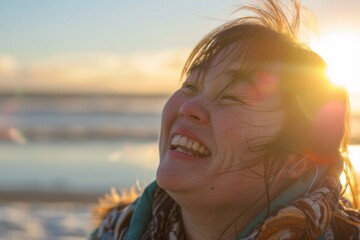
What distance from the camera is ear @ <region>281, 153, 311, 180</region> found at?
9.76ft

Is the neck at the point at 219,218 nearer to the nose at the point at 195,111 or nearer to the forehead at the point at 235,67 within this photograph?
the nose at the point at 195,111

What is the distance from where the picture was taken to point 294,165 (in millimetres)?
2980

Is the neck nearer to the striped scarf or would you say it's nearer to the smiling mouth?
the striped scarf

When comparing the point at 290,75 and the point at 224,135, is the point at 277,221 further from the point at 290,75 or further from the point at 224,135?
the point at 290,75

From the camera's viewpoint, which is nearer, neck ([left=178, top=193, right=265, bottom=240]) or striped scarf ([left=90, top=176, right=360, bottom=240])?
striped scarf ([left=90, top=176, right=360, bottom=240])

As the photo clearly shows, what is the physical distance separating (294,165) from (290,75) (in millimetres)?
372

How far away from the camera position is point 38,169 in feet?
29.1

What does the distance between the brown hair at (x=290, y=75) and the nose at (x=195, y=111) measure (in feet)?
0.64

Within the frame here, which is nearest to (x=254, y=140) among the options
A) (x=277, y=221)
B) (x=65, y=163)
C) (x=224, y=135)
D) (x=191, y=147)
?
(x=224, y=135)

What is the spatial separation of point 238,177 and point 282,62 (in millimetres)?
527

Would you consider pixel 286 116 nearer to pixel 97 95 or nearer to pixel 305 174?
pixel 305 174

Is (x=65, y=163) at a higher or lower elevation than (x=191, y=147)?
higher

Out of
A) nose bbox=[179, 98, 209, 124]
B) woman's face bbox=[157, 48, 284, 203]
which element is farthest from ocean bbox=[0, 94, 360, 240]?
nose bbox=[179, 98, 209, 124]

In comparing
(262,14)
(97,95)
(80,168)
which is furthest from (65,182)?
(97,95)
